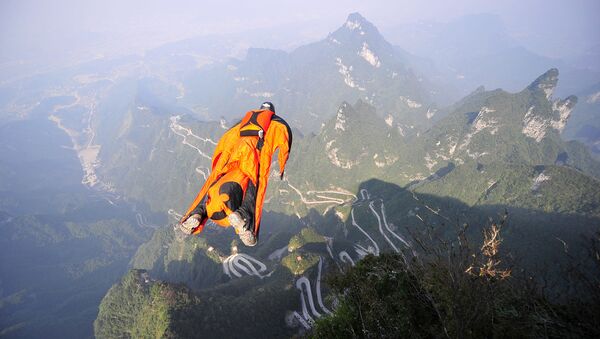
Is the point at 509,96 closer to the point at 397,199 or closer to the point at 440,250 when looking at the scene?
the point at 397,199

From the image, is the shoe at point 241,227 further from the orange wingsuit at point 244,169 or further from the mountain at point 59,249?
the mountain at point 59,249

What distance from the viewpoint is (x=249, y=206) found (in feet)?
23.9

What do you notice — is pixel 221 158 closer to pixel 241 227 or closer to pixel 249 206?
pixel 249 206

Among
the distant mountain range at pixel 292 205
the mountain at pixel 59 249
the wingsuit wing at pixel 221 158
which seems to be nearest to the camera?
the wingsuit wing at pixel 221 158

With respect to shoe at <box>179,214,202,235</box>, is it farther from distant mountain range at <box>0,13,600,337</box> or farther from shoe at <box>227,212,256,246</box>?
distant mountain range at <box>0,13,600,337</box>

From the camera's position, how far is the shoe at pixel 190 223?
6828 mm

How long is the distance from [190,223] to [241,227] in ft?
3.74

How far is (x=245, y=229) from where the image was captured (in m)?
6.93

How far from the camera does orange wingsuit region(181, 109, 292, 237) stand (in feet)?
23.1

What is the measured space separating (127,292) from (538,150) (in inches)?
4687

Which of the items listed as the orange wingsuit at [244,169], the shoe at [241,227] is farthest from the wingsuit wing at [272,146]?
the shoe at [241,227]

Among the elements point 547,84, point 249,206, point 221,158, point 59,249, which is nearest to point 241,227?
point 249,206

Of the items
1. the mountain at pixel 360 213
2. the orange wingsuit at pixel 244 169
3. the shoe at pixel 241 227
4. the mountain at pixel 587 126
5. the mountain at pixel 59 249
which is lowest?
the mountain at pixel 59 249

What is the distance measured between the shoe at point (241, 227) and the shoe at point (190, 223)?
2.31 ft
